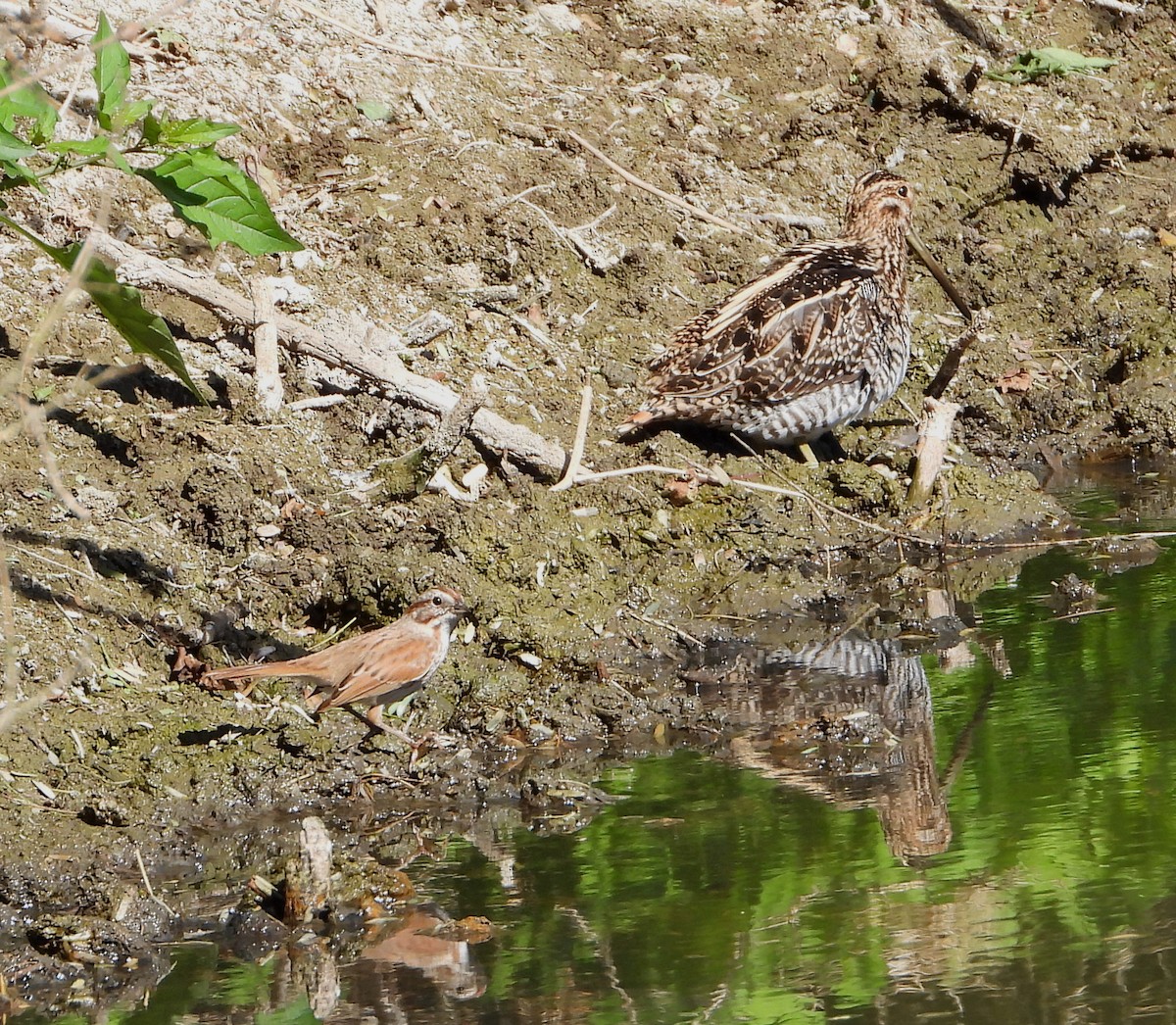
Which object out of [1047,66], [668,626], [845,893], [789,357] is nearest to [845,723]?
[668,626]

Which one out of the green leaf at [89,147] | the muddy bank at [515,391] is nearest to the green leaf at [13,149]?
the green leaf at [89,147]

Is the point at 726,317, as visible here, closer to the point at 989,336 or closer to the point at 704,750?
the point at 989,336

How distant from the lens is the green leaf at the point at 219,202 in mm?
5270

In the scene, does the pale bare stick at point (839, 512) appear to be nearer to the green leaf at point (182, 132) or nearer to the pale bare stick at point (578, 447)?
the pale bare stick at point (578, 447)

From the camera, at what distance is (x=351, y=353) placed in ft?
24.2

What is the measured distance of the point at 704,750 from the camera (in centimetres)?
573

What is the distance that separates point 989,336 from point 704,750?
4544 millimetres

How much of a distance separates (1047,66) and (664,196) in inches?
138

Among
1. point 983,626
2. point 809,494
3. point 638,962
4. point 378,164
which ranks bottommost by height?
point 638,962

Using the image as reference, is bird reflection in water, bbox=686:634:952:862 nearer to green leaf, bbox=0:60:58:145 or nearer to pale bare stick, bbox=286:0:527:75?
green leaf, bbox=0:60:58:145

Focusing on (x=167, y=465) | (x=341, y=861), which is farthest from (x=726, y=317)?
(x=341, y=861)

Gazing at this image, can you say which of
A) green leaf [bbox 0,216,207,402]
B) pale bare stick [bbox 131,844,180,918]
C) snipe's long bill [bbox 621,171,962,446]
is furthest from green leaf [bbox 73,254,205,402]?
snipe's long bill [bbox 621,171,962,446]

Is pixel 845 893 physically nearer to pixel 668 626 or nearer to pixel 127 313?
pixel 668 626

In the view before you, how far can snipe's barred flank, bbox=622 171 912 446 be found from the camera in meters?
7.88
